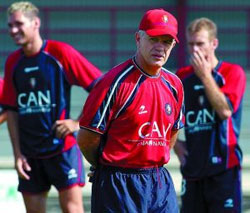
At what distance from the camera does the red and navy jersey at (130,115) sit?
5.54 metres

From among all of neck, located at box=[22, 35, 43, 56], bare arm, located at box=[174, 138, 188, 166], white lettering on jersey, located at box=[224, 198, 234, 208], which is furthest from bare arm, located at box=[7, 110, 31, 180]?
white lettering on jersey, located at box=[224, 198, 234, 208]

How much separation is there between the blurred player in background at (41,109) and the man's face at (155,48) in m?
2.02

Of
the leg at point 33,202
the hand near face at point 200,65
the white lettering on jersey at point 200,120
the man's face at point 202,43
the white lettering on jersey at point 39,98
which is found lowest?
the leg at point 33,202

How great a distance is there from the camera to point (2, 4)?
15688 mm

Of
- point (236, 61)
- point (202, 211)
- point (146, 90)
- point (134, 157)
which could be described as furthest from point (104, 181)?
point (236, 61)

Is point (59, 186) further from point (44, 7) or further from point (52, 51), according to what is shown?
point (44, 7)

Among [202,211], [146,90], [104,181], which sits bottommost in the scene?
[202,211]

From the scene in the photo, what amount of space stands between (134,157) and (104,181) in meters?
0.23

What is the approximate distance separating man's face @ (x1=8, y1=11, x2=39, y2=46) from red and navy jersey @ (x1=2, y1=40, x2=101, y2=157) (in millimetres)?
133

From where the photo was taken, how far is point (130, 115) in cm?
557

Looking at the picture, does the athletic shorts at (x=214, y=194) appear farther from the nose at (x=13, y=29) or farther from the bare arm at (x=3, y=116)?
the nose at (x=13, y=29)

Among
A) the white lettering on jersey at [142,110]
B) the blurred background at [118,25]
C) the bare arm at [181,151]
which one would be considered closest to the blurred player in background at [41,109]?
the bare arm at [181,151]

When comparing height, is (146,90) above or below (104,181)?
above

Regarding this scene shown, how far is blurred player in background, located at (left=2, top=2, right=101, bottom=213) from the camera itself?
7.55 metres
